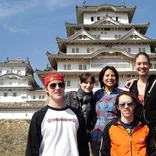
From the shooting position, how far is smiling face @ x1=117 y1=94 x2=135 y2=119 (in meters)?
3.59

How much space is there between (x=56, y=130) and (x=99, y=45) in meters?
24.9

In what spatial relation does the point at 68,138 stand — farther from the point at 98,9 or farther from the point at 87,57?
the point at 98,9

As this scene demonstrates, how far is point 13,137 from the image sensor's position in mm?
21312

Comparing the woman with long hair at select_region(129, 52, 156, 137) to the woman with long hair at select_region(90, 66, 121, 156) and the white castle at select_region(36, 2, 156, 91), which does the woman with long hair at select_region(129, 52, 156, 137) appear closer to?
the woman with long hair at select_region(90, 66, 121, 156)

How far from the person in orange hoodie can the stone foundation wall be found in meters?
17.1

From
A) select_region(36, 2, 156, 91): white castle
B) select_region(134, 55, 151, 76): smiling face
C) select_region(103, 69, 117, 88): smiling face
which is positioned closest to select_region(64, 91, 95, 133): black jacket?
select_region(103, 69, 117, 88): smiling face

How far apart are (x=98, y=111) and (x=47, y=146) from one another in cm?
141

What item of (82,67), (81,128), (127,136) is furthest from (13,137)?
(127,136)

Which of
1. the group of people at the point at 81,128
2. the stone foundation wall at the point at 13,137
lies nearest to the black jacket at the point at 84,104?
the group of people at the point at 81,128

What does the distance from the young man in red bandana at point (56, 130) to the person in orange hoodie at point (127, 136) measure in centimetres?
39

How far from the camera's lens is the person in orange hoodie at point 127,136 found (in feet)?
11.3

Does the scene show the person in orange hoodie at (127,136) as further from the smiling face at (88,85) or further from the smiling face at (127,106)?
the smiling face at (88,85)

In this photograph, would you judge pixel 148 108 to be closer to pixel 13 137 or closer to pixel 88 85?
pixel 88 85

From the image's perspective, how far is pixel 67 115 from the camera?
138 inches
